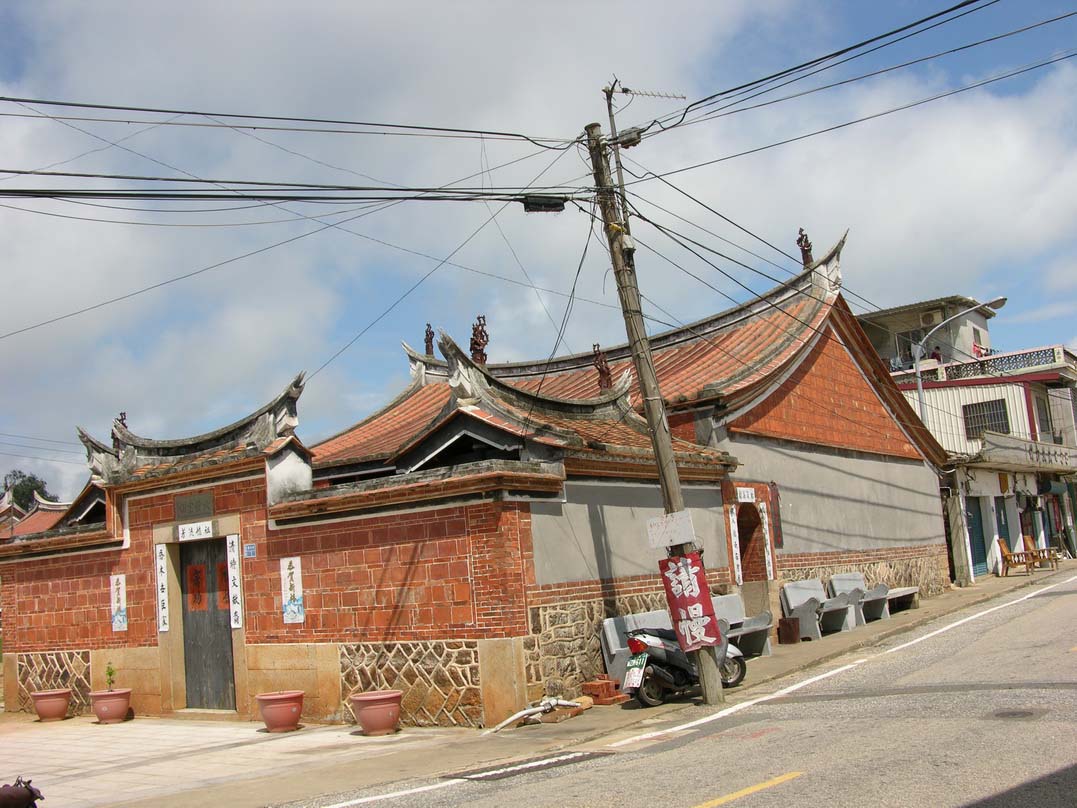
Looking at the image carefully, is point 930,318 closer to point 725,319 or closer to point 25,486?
point 725,319

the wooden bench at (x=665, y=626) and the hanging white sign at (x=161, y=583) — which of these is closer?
the wooden bench at (x=665, y=626)

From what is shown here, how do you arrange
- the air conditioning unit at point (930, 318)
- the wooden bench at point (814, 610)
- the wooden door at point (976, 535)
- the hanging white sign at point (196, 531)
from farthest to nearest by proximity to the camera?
the air conditioning unit at point (930, 318) → the wooden door at point (976, 535) → the wooden bench at point (814, 610) → the hanging white sign at point (196, 531)

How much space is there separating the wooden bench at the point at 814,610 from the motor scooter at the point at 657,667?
561cm

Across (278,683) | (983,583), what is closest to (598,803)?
(278,683)

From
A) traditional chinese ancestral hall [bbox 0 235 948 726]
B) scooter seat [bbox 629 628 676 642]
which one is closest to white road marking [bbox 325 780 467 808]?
traditional chinese ancestral hall [bbox 0 235 948 726]

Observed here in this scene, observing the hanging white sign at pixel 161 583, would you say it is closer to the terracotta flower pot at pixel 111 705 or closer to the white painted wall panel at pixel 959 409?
the terracotta flower pot at pixel 111 705

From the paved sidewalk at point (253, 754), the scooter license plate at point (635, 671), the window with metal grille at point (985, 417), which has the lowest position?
the paved sidewalk at point (253, 754)

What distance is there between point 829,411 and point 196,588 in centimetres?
1432

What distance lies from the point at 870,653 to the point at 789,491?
551 cm

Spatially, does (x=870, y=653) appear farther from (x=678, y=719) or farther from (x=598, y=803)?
(x=598, y=803)

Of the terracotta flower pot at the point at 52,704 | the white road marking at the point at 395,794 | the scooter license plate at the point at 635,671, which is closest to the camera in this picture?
the white road marking at the point at 395,794

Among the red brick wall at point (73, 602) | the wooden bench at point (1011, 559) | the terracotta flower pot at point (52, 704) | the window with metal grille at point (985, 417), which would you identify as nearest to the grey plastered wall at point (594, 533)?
the red brick wall at point (73, 602)

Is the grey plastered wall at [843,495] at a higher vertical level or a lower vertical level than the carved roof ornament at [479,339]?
lower

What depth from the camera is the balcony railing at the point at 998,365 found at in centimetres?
4175
